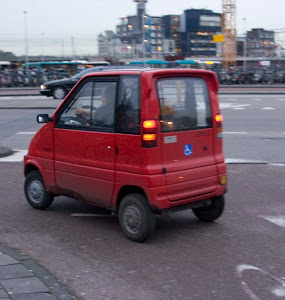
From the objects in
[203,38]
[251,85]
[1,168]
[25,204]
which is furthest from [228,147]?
[203,38]

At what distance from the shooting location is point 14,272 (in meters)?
4.76

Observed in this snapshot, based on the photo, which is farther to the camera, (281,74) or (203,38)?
(203,38)

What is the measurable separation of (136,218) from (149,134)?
3.13 feet

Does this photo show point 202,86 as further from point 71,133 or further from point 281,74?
point 281,74

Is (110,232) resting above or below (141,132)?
below

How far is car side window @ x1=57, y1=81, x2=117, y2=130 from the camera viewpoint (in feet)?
19.0

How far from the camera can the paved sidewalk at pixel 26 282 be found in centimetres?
429

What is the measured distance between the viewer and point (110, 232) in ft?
20.0

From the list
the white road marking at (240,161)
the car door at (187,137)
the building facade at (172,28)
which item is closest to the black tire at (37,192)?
the car door at (187,137)

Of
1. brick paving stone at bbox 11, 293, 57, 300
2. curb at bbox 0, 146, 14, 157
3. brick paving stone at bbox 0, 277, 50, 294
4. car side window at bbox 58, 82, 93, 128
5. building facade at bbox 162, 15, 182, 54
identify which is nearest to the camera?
brick paving stone at bbox 11, 293, 57, 300

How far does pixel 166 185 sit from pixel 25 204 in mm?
2705

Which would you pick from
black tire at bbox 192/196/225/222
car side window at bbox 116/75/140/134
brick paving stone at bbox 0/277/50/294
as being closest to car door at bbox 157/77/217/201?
car side window at bbox 116/75/140/134

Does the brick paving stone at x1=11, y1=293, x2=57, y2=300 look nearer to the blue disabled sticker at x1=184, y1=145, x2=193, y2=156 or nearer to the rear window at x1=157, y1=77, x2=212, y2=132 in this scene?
the rear window at x1=157, y1=77, x2=212, y2=132

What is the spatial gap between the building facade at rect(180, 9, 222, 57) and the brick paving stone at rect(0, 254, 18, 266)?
513ft
